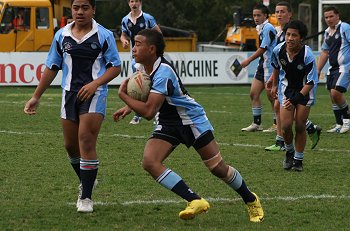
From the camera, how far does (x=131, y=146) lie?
45.9 feet

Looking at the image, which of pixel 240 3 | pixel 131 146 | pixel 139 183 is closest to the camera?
pixel 139 183

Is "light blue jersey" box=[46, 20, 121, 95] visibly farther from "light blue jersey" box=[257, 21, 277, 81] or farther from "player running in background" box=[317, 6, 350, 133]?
"player running in background" box=[317, 6, 350, 133]

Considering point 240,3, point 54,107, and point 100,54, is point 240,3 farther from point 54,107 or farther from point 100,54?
point 100,54

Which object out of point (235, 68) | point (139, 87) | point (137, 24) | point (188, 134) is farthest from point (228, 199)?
point (235, 68)

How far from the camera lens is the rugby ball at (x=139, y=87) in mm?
7906

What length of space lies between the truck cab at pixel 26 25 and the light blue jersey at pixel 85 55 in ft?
78.8

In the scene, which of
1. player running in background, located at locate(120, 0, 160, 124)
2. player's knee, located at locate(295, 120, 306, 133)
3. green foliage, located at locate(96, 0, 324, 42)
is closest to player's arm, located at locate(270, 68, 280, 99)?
player's knee, located at locate(295, 120, 306, 133)

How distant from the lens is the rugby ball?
7.91 metres

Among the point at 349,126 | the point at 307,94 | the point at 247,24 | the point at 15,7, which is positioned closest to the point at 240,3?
the point at 247,24

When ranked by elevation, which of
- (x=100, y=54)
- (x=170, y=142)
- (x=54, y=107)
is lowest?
(x=54, y=107)

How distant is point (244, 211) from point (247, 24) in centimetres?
2908

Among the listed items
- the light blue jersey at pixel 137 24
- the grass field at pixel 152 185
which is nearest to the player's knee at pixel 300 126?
the grass field at pixel 152 185

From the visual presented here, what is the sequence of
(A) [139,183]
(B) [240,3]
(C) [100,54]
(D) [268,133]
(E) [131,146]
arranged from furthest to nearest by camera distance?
(B) [240,3] < (D) [268,133] < (E) [131,146] < (A) [139,183] < (C) [100,54]

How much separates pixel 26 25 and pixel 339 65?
59.1 feet
